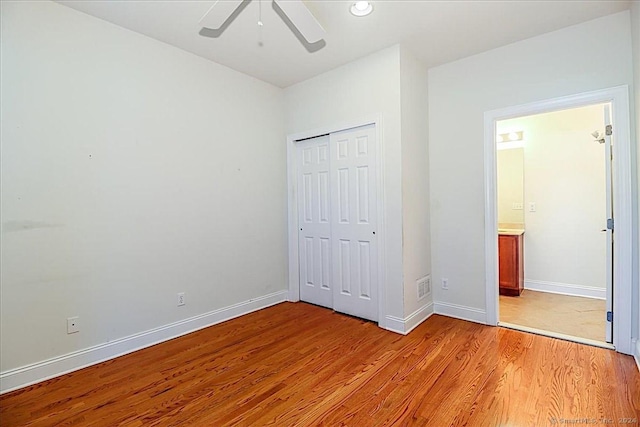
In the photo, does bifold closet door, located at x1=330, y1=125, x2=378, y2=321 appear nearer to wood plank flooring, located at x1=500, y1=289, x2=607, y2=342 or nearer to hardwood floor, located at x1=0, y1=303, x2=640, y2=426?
hardwood floor, located at x1=0, y1=303, x2=640, y2=426

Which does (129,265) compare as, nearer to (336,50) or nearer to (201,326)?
(201,326)

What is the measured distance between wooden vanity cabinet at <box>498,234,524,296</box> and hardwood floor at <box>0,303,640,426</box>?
133 centimetres

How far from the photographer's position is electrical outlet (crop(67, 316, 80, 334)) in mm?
2348

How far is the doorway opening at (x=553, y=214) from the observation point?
3.82 m

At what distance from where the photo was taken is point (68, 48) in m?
2.36

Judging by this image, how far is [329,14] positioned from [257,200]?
6.76 feet

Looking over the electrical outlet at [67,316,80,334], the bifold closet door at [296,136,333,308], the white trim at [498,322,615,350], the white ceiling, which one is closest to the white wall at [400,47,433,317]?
the white ceiling

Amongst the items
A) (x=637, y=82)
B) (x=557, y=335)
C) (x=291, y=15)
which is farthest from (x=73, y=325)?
(x=637, y=82)

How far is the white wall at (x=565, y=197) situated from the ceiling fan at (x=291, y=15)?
3.52 m

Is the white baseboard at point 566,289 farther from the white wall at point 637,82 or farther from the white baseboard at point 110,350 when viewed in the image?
the white baseboard at point 110,350

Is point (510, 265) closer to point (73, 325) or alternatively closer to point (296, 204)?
point (296, 204)

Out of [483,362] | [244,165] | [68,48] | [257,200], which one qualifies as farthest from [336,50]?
[483,362]

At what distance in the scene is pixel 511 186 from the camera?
443cm

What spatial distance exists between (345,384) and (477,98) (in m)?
2.92
